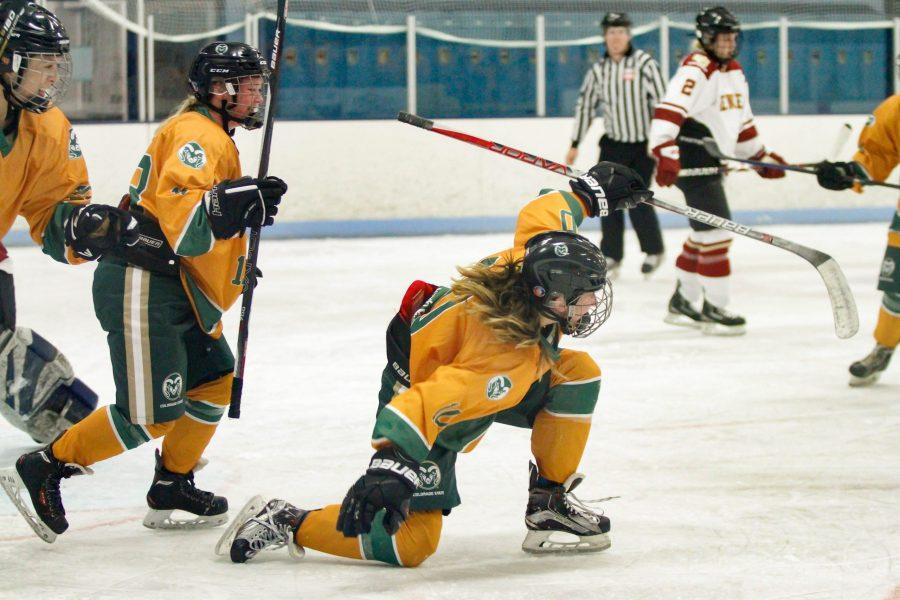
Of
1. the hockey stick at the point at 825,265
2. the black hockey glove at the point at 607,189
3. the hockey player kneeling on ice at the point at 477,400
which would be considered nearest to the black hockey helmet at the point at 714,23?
the hockey stick at the point at 825,265

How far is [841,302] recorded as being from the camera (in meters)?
3.20

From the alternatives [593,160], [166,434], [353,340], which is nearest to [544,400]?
[166,434]

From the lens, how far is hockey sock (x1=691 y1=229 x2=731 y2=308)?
194 inches

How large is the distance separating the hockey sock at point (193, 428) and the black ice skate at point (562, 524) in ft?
2.27

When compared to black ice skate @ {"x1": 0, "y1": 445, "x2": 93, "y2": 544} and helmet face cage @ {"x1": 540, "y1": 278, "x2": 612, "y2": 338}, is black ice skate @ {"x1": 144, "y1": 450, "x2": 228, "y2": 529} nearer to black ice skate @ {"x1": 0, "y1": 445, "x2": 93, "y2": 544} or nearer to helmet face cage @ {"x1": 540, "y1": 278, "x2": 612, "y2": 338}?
black ice skate @ {"x1": 0, "y1": 445, "x2": 93, "y2": 544}

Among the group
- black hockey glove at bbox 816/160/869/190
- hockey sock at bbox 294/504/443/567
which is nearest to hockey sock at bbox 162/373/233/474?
hockey sock at bbox 294/504/443/567

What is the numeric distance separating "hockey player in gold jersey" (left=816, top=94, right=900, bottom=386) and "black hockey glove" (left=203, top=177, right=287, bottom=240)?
2.16m

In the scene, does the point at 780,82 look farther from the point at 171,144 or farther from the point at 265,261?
→ the point at 171,144

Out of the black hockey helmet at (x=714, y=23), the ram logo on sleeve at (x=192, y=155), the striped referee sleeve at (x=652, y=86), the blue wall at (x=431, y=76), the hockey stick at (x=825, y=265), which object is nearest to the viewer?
the ram logo on sleeve at (x=192, y=155)

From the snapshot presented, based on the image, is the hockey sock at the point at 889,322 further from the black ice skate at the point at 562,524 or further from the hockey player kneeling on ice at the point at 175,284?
the hockey player kneeling on ice at the point at 175,284

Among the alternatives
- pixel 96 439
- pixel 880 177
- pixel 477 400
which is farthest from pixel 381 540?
pixel 880 177

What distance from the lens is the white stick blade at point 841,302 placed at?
316 centimetres

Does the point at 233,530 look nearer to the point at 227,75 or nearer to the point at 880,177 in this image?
the point at 227,75

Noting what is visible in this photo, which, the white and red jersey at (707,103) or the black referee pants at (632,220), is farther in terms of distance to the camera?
the black referee pants at (632,220)
